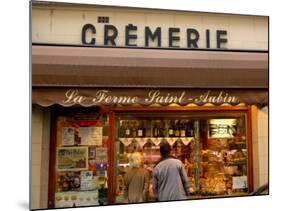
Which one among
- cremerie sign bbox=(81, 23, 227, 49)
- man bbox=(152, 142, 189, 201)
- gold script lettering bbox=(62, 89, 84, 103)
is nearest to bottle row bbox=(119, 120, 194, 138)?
man bbox=(152, 142, 189, 201)

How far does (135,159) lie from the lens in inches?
284

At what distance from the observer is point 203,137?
25.5 feet

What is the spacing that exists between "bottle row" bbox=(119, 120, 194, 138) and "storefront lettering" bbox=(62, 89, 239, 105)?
1.56m

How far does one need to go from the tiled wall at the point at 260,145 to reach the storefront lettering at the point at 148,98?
1245mm

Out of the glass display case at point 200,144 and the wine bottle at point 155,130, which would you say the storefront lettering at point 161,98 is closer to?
the glass display case at point 200,144

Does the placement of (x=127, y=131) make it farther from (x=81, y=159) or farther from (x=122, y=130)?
(x=81, y=159)

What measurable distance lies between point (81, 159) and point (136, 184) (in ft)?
3.45

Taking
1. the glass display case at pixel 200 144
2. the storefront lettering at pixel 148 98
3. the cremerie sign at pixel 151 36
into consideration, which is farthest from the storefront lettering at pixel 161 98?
the glass display case at pixel 200 144

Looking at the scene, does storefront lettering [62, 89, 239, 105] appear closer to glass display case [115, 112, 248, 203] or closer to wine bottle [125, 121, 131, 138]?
glass display case [115, 112, 248, 203]

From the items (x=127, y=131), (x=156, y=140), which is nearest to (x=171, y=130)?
(x=156, y=140)

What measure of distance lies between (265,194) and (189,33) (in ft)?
8.87

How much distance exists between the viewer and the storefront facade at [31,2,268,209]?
5.71 m

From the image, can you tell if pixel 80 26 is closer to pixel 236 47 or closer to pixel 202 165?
pixel 236 47

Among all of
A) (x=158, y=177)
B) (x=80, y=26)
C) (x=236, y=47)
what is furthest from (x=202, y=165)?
(x=80, y=26)
